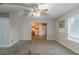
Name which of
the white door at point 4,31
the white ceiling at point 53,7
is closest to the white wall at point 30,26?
the white ceiling at point 53,7

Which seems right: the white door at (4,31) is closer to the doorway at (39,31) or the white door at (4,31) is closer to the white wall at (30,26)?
the white wall at (30,26)

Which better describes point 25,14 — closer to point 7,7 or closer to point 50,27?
point 7,7

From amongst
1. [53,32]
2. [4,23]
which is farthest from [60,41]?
[4,23]

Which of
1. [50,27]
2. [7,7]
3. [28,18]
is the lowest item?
[50,27]

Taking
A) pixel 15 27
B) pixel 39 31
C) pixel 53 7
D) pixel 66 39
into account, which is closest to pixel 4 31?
pixel 15 27

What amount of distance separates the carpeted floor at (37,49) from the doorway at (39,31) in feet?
0.25

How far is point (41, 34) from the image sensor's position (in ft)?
6.57

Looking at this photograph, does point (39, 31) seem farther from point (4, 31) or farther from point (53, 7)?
point (4, 31)

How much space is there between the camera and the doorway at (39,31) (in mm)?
1978

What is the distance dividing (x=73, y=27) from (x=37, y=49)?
0.75 meters

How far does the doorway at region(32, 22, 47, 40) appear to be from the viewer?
198cm

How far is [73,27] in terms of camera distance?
1.89m
